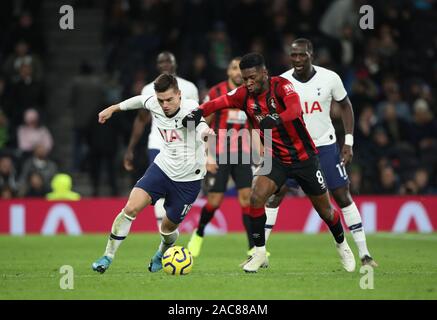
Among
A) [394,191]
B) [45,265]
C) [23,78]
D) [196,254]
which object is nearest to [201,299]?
[45,265]

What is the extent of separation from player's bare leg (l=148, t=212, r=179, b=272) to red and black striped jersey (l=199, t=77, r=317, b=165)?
4.23 ft

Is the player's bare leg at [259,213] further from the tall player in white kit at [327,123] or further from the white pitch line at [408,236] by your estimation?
the white pitch line at [408,236]

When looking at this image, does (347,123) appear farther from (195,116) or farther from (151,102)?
(151,102)

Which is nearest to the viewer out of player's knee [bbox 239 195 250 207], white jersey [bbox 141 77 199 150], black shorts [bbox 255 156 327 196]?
black shorts [bbox 255 156 327 196]

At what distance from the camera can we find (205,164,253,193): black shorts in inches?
512

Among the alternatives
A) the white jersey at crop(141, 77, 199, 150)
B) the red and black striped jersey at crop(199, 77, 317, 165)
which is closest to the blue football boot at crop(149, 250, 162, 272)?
the red and black striped jersey at crop(199, 77, 317, 165)

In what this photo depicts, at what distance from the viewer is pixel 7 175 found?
18438 mm

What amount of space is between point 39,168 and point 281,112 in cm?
957

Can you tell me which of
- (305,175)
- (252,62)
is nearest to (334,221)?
(305,175)

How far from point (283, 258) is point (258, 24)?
8.92 metres

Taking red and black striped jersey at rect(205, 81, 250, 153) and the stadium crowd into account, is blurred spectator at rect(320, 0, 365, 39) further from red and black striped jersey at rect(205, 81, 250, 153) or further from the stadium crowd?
red and black striped jersey at rect(205, 81, 250, 153)

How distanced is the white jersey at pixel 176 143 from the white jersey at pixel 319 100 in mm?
1338

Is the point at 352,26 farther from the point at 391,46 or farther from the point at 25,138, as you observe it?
the point at 25,138
